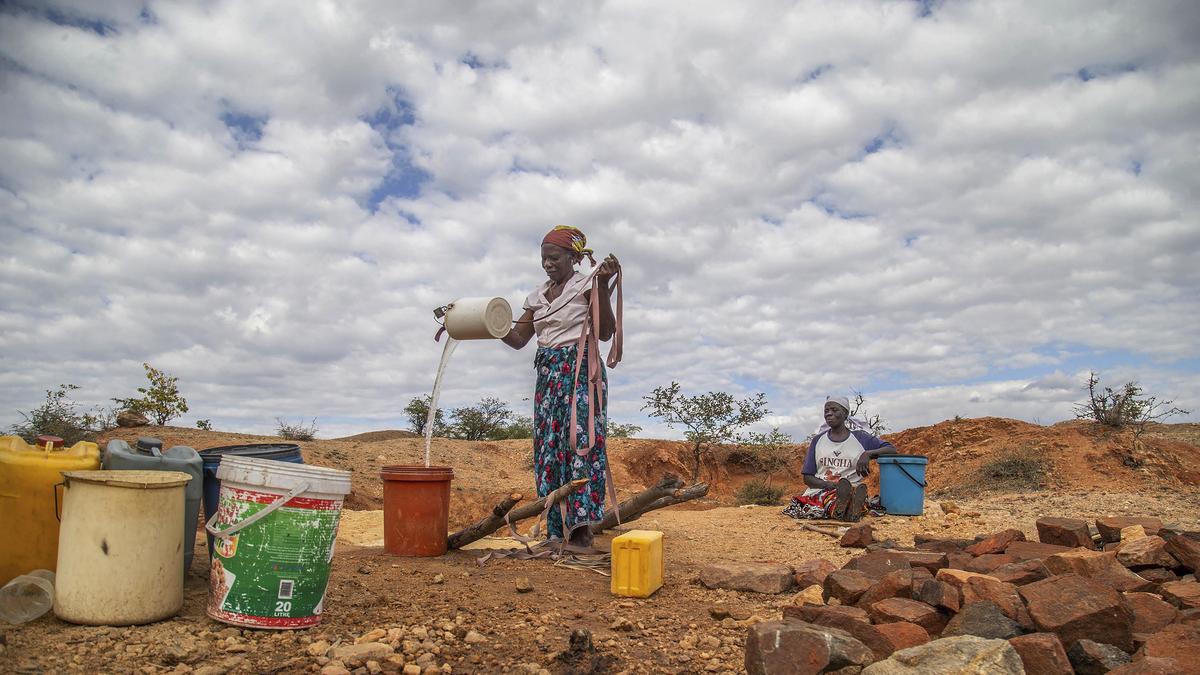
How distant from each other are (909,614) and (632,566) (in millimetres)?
1295

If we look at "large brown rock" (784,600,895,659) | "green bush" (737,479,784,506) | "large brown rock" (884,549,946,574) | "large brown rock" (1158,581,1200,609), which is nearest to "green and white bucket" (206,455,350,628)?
"large brown rock" (784,600,895,659)

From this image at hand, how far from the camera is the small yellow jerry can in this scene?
380 centimetres

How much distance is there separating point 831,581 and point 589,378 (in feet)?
6.25

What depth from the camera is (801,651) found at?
7.98ft

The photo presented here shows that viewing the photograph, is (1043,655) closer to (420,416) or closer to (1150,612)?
(1150,612)

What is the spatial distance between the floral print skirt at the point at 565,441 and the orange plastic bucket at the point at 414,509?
0.63 meters

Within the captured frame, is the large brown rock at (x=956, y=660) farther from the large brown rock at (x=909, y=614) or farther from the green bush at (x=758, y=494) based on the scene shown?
the green bush at (x=758, y=494)

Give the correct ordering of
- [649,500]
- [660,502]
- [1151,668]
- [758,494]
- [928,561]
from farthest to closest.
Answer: [758,494]
[660,502]
[649,500]
[928,561]
[1151,668]

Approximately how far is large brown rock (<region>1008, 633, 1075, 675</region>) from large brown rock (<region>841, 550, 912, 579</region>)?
134 centimetres

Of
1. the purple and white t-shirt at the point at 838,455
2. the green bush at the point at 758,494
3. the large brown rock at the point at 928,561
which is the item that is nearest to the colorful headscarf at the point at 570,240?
the large brown rock at the point at 928,561

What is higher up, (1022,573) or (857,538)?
(1022,573)

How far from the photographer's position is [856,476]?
754cm

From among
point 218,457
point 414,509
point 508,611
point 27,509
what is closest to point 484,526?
point 414,509

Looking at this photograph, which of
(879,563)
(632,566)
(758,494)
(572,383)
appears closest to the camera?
(632,566)
